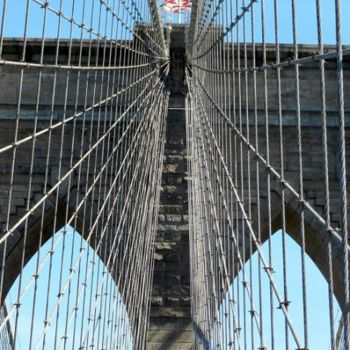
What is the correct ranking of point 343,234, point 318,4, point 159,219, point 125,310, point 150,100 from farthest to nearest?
point 150,100 → point 159,219 → point 125,310 → point 318,4 → point 343,234

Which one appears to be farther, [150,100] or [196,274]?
[150,100]

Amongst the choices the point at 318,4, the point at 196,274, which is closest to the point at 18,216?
the point at 196,274

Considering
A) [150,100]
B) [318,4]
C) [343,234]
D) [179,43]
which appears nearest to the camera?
[343,234]

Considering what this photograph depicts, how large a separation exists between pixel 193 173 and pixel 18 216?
2.26m

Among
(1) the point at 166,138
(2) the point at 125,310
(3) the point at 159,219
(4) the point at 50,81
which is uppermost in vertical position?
(4) the point at 50,81

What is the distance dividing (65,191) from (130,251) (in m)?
2.79

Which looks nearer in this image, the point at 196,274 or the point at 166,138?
the point at 196,274

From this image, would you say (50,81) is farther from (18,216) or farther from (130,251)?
(130,251)

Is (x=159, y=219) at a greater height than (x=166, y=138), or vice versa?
(x=166, y=138)

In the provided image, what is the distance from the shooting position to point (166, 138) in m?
12.3

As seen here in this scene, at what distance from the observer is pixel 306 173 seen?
12492 mm

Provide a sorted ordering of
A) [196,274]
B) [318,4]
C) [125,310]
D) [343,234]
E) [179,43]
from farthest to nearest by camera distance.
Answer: [179,43] → [196,274] → [125,310] → [318,4] → [343,234]

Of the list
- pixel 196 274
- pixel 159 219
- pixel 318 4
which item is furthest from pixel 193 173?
pixel 318 4

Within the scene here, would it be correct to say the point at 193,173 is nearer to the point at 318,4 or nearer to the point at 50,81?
the point at 50,81
